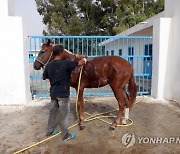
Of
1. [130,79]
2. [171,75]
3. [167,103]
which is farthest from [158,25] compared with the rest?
[130,79]

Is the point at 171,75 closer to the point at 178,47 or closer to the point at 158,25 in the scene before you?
the point at 178,47

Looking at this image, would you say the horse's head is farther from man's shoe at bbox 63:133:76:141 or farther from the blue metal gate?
man's shoe at bbox 63:133:76:141

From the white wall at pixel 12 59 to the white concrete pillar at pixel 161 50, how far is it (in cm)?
407

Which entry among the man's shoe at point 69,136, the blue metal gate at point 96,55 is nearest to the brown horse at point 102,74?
the man's shoe at point 69,136

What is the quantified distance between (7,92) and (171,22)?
537 cm

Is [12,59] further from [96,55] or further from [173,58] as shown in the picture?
[173,58]

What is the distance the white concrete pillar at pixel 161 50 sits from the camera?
272 inches

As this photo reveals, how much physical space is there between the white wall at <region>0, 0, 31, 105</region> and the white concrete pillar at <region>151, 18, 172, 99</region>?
13.3 feet

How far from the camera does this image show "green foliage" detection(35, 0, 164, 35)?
23672 millimetres

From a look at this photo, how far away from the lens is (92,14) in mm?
26625

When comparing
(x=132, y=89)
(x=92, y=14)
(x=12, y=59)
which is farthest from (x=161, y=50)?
(x=92, y=14)

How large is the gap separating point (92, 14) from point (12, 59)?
70.8 ft

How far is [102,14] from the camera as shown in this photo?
26.5 m

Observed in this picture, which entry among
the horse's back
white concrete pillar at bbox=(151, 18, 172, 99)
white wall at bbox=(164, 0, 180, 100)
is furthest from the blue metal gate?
the horse's back
